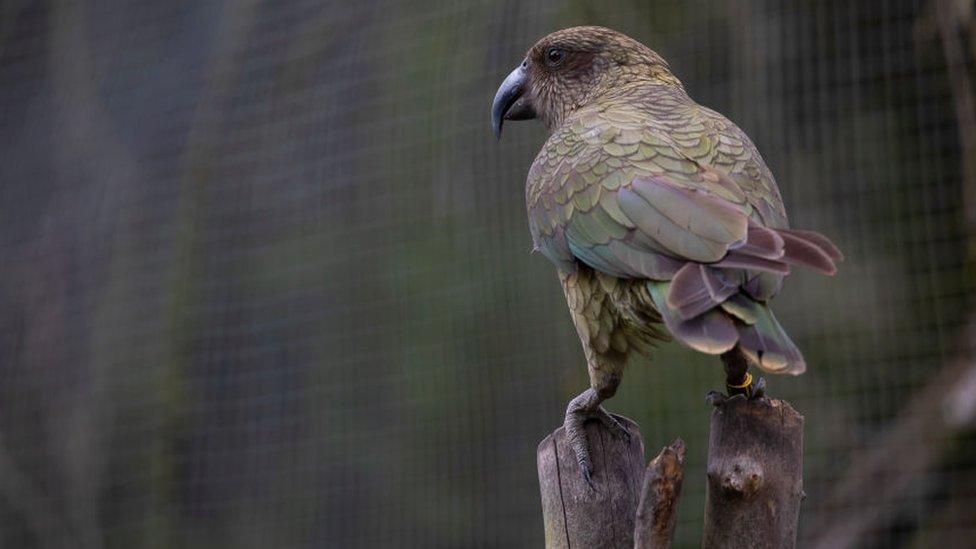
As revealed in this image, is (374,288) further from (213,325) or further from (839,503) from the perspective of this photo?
(839,503)

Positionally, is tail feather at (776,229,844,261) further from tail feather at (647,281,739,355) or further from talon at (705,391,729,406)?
talon at (705,391,729,406)

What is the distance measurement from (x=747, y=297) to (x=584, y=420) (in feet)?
2.24

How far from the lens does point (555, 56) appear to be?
173 inches

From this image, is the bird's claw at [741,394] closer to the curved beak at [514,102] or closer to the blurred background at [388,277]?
the curved beak at [514,102]

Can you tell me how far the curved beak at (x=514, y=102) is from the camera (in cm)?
450

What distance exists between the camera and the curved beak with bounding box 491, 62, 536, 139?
4500 millimetres

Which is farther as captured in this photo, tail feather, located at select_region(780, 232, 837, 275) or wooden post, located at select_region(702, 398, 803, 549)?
wooden post, located at select_region(702, 398, 803, 549)

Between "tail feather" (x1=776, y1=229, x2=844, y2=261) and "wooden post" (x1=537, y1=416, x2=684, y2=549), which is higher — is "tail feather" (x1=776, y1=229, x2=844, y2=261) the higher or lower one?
the higher one

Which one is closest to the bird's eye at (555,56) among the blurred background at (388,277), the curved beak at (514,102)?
the curved beak at (514,102)

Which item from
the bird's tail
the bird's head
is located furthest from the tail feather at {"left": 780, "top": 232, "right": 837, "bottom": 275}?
the bird's head

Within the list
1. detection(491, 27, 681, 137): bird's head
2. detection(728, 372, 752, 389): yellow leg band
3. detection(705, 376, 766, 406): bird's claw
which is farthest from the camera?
detection(491, 27, 681, 137): bird's head

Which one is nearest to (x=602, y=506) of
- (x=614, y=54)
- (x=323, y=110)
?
(x=614, y=54)

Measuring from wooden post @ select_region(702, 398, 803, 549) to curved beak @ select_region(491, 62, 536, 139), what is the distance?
1664 mm

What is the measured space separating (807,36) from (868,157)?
612 mm
